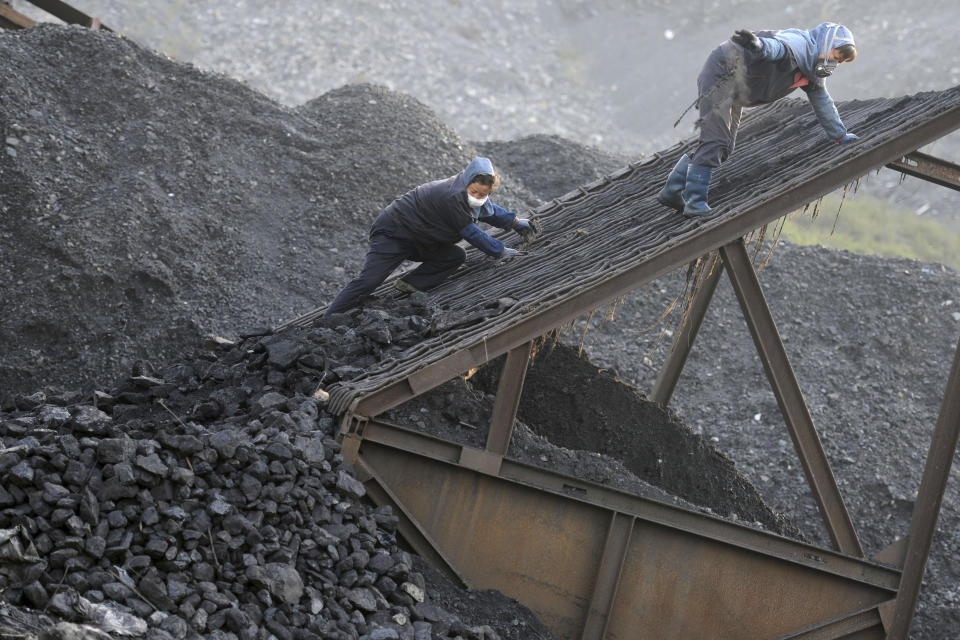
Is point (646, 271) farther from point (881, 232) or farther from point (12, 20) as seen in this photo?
point (881, 232)

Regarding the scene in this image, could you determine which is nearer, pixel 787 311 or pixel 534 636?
pixel 534 636

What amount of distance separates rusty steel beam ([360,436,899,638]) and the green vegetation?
48.5ft

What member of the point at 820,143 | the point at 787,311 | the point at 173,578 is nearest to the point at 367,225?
the point at 787,311

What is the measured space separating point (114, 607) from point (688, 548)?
338 centimetres

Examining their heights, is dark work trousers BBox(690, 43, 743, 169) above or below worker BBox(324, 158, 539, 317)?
above

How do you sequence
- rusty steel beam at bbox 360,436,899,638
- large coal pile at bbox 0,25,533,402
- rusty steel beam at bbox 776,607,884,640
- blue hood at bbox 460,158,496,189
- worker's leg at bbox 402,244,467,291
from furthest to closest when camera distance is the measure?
large coal pile at bbox 0,25,533,402 < worker's leg at bbox 402,244,467,291 < blue hood at bbox 460,158,496,189 < rusty steel beam at bbox 776,607,884,640 < rusty steel beam at bbox 360,436,899,638

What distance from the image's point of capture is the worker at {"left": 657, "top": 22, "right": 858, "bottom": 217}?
6.96m

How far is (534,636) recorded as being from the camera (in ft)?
18.8

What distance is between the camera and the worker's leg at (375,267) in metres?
8.16

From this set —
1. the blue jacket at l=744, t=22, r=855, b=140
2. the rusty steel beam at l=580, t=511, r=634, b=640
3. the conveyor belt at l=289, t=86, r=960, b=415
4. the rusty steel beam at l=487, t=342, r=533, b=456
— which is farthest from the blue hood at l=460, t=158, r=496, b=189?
the rusty steel beam at l=580, t=511, r=634, b=640

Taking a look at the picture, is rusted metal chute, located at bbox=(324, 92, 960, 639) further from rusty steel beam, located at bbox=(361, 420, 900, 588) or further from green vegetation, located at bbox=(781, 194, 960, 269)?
green vegetation, located at bbox=(781, 194, 960, 269)

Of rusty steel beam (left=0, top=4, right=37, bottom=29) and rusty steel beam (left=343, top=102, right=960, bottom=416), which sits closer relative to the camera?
rusty steel beam (left=343, top=102, right=960, bottom=416)

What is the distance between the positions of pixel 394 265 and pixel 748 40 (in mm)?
3307

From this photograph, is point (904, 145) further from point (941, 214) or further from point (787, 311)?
point (941, 214)
